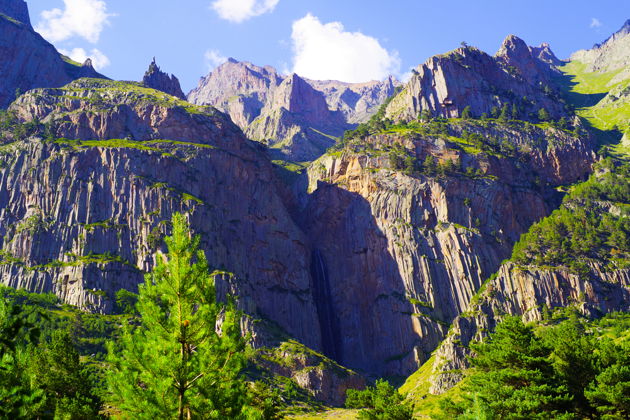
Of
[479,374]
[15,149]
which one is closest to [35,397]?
[479,374]

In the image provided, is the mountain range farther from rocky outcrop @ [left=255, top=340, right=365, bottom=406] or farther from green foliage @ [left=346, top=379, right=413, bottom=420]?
green foliage @ [left=346, top=379, right=413, bottom=420]

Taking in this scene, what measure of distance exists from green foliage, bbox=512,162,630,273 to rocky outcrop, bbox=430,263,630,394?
14.8ft

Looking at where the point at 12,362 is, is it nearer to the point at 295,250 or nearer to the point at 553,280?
the point at 553,280

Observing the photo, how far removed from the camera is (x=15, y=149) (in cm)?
18062

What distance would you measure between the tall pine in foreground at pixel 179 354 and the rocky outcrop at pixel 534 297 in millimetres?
124965

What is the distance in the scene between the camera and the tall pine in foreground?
27.2m

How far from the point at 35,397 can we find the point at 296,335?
149m

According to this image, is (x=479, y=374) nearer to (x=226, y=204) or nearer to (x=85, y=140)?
(x=226, y=204)

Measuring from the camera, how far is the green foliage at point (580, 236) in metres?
164

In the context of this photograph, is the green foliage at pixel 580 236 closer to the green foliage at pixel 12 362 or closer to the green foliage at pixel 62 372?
the green foliage at pixel 62 372

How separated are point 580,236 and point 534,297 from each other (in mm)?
30477

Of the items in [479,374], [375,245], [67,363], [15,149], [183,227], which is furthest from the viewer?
[375,245]

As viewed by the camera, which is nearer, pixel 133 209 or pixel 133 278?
pixel 133 278

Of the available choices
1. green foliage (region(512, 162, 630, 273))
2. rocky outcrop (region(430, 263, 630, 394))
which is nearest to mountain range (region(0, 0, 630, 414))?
rocky outcrop (region(430, 263, 630, 394))
